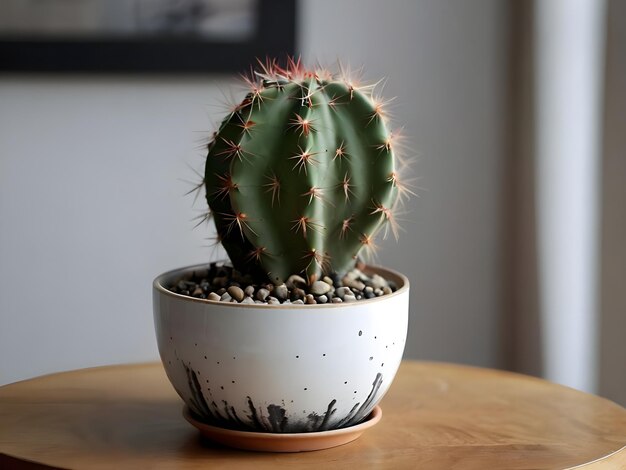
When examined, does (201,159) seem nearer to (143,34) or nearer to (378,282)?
(143,34)

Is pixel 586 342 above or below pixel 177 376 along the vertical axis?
below

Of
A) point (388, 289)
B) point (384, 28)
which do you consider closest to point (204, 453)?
point (388, 289)

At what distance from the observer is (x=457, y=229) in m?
1.86

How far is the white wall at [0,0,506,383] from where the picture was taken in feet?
5.80

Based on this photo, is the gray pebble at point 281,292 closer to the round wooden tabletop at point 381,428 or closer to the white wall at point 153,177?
the round wooden tabletop at point 381,428

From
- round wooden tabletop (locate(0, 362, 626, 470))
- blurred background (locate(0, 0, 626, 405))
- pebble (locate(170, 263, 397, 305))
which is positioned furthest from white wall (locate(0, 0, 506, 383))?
pebble (locate(170, 263, 397, 305))

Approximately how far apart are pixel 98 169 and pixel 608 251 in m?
0.99

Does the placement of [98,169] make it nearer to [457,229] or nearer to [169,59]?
[169,59]

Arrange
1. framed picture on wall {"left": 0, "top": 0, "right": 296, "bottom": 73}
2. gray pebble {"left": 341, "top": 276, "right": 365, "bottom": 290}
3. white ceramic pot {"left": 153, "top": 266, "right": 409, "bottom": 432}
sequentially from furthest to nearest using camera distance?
framed picture on wall {"left": 0, "top": 0, "right": 296, "bottom": 73}, gray pebble {"left": 341, "top": 276, "right": 365, "bottom": 290}, white ceramic pot {"left": 153, "top": 266, "right": 409, "bottom": 432}

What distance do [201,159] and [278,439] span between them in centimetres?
111

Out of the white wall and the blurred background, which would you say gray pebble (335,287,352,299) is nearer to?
the blurred background

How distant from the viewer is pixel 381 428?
2.78 ft

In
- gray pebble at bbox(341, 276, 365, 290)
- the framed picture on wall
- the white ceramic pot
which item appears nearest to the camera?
the white ceramic pot

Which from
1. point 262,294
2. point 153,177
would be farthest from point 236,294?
point 153,177
